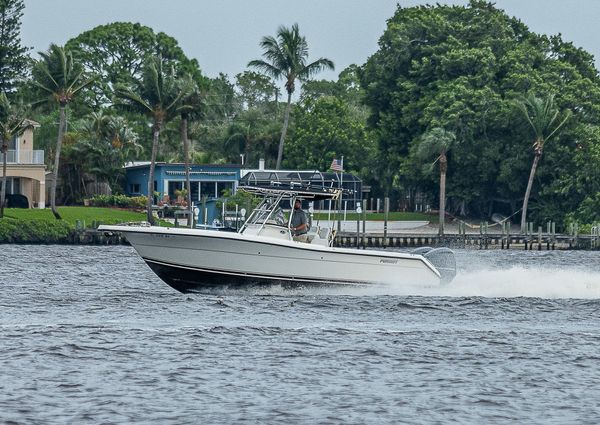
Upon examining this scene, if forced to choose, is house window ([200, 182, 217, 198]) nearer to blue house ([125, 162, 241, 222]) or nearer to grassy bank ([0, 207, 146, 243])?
blue house ([125, 162, 241, 222])

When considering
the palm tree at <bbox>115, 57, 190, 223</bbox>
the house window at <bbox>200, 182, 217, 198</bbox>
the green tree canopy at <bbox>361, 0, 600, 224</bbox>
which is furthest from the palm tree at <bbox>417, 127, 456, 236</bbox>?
the house window at <bbox>200, 182, 217, 198</bbox>

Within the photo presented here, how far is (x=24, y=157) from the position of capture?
288 ft

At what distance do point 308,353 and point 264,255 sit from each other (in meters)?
7.73

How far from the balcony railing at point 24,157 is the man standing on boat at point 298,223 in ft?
181

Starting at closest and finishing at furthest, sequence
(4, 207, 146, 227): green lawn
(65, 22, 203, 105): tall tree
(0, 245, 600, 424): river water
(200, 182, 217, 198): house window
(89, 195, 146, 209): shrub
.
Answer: (0, 245, 600, 424): river water
(4, 207, 146, 227): green lawn
(89, 195, 146, 209): shrub
(200, 182, 217, 198): house window
(65, 22, 203, 105): tall tree

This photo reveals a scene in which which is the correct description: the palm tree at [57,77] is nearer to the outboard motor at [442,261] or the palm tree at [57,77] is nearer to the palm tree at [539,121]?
the palm tree at [539,121]

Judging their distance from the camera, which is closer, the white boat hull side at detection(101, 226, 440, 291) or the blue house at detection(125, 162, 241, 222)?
the white boat hull side at detection(101, 226, 440, 291)

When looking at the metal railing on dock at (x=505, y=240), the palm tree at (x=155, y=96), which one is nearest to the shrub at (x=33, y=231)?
the palm tree at (x=155, y=96)

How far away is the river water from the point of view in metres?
21.4

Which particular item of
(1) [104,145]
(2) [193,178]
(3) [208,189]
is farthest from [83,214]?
(3) [208,189]

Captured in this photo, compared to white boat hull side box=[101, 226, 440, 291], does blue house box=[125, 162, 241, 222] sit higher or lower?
higher

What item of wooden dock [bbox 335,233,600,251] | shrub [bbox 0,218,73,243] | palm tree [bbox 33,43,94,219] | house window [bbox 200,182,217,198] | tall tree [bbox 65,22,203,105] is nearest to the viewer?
shrub [bbox 0,218,73,243]

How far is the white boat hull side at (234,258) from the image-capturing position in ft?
111

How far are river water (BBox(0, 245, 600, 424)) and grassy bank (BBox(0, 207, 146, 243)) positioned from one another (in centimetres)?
3347
